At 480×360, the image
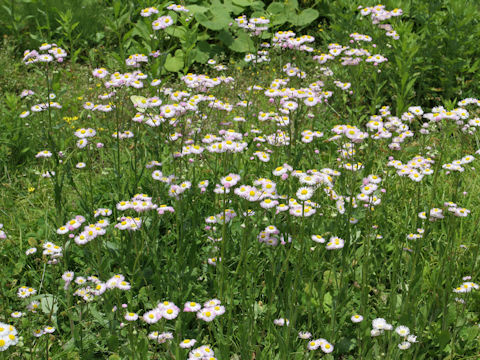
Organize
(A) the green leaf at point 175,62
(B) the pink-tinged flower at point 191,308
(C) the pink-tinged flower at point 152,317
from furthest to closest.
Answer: (A) the green leaf at point 175,62, (B) the pink-tinged flower at point 191,308, (C) the pink-tinged flower at point 152,317

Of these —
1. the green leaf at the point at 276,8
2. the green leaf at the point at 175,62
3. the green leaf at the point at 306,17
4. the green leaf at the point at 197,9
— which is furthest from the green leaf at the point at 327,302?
the green leaf at the point at 276,8

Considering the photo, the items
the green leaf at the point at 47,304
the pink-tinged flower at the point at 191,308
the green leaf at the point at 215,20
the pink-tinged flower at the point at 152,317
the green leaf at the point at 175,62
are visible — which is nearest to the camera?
the pink-tinged flower at the point at 152,317

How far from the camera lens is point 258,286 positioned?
2.56 meters

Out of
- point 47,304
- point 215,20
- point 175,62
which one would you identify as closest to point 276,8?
point 215,20

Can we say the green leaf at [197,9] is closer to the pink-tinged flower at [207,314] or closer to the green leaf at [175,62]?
the green leaf at [175,62]

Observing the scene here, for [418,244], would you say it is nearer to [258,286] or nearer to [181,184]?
[258,286]

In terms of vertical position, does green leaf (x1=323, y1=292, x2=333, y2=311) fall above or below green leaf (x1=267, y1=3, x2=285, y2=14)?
below

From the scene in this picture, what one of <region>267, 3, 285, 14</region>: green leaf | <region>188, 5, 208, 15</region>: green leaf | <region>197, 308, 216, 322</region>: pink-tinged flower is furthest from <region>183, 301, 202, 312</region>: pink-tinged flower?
<region>267, 3, 285, 14</region>: green leaf

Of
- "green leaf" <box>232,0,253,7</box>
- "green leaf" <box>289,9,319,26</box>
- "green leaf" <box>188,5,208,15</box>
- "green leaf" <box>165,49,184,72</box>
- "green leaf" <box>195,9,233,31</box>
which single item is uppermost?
"green leaf" <box>188,5,208,15</box>

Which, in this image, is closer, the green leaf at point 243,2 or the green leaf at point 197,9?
the green leaf at point 197,9

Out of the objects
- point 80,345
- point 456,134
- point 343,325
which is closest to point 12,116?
point 80,345

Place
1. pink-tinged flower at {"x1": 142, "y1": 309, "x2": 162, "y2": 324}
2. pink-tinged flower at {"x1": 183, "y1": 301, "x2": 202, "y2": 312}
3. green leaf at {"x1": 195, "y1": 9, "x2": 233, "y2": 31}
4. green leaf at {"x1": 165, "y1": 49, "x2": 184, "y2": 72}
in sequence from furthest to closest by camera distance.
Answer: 1. green leaf at {"x1": 195, "y1": 9, "x2": 233, "y2": 31}
2. green leaf at {"x1": 165, "y1": 49, "x2": 184, "y2": 72}
3. pink-tinged flower at {"x1": 183, "y1": 301, "x2": 202, "y2": 312}
4. pink-tinged flower at {"x1": 142, "y1": 309, "x2": 162, "y2": 324}

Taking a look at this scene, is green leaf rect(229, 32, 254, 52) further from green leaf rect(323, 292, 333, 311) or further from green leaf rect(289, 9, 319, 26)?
green leaf rect(323, 292, 333, 311)

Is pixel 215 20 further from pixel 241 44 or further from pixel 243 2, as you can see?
pixel 243 2
